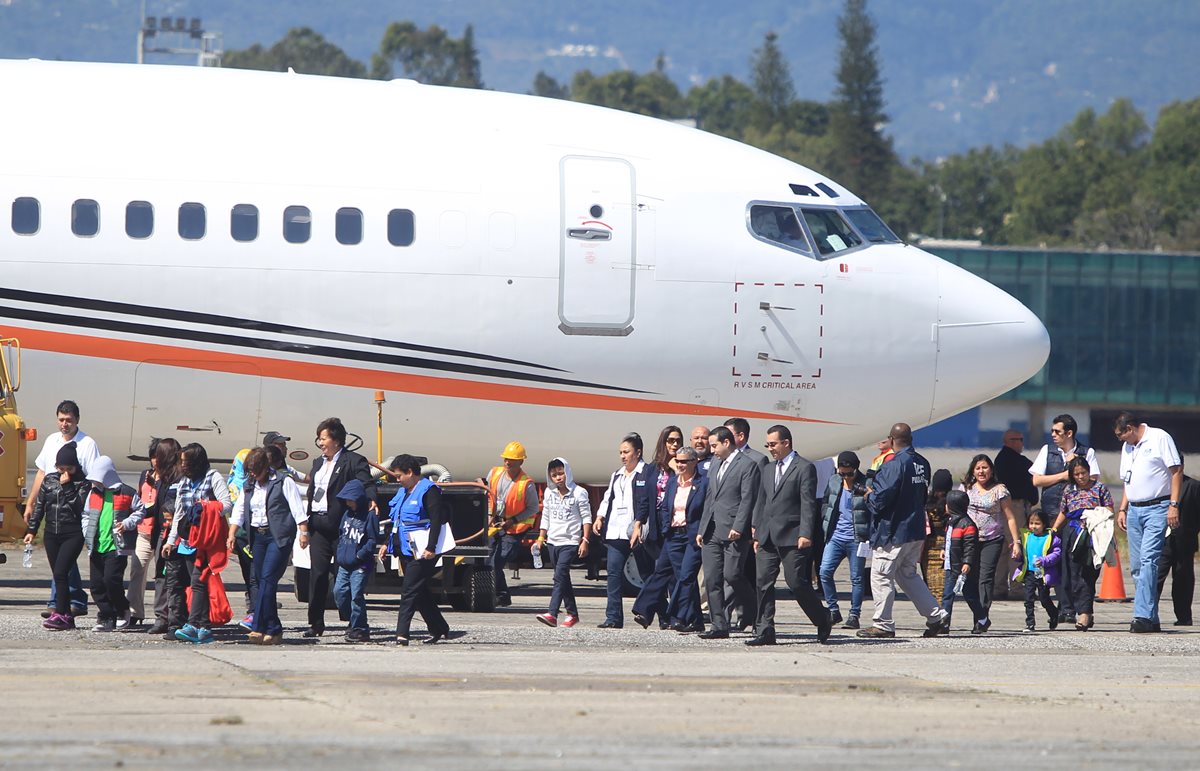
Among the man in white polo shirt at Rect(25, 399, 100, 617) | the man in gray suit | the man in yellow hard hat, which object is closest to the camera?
the man in gray suit

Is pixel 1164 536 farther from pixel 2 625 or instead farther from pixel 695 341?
pixel 2 625

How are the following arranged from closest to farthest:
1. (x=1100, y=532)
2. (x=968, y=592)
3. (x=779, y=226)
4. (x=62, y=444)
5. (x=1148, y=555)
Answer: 1. (x=62, y=444)
2. (x=1148, y=555)
3. (x=968, y=592)
4. (x=1100, y=532)
5. (x=779, y=226)

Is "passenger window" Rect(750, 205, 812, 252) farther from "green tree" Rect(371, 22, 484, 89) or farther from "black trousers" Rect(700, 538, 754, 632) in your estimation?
"green tree" Rect(371, 22, 484, 89)

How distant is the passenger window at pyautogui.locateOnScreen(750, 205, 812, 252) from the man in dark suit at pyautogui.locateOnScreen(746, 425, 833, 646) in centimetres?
422

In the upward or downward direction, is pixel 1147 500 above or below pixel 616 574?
above

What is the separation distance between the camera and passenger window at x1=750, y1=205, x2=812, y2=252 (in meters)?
18.1

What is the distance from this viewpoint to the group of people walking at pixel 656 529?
1359 centimetres

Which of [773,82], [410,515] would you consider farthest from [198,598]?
[773,82]

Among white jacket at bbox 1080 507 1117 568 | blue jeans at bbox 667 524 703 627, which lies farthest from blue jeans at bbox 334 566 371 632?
white jacket at bbox 1080 507 1117 568

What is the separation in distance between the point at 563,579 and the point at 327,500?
265 cm

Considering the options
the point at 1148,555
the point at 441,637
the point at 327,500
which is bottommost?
the point at 441,637

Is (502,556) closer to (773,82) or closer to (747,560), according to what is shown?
(747,560)

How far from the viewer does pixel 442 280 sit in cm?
1725

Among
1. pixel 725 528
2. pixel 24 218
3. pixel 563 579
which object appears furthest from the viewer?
pixel 24 218
